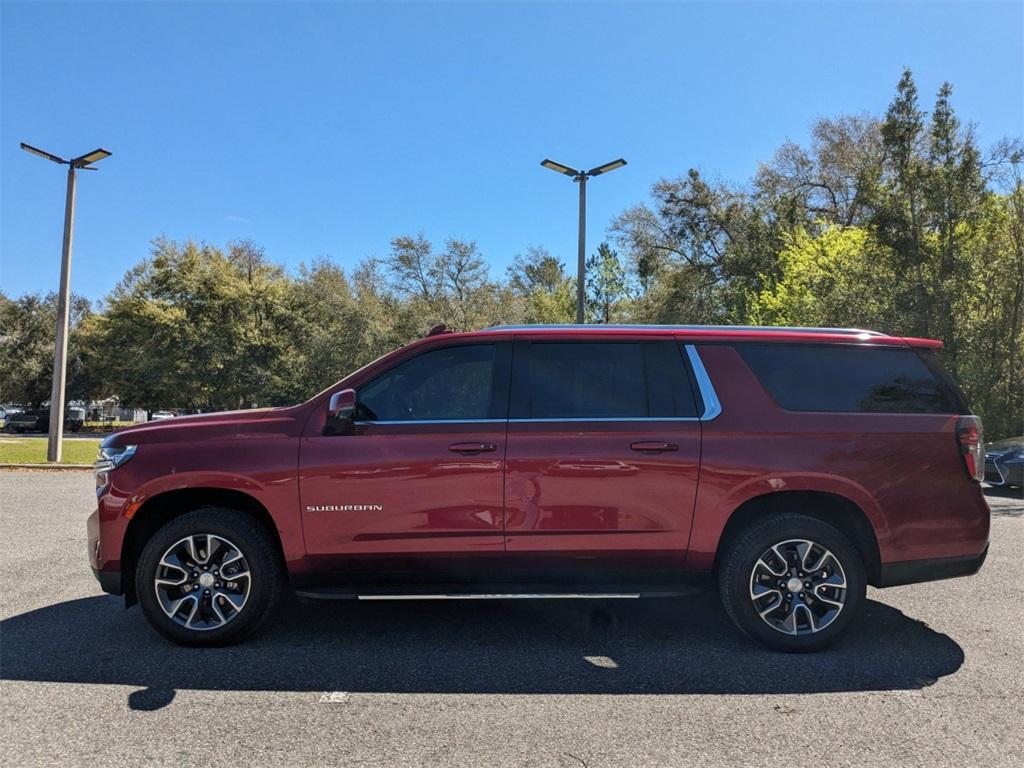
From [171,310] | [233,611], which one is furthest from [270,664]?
[171,310]

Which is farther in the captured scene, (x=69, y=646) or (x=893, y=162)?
(x=893, y=162)

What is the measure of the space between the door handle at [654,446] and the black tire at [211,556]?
7.52ft

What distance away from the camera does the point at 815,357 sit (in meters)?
4.57

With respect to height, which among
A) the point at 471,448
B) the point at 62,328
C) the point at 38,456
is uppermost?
the point at 62,328

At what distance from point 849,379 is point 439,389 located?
8.54 ft

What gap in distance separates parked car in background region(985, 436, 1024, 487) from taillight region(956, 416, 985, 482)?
9937 millimetres

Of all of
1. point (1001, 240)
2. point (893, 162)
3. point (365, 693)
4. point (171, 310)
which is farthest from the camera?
point (171, 310)

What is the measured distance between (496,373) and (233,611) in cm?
214

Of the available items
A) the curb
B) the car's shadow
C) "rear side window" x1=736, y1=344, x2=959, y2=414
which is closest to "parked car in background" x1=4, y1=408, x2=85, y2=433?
the curb

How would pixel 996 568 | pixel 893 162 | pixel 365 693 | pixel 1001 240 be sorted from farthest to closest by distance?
pixel 893 162
pixel 1001 240
pixel 996 568
pixel 365 693

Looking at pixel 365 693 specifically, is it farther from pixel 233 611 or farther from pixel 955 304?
pixel 955 304

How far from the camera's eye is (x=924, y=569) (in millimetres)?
4375

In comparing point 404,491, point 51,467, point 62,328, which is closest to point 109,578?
point 404,491

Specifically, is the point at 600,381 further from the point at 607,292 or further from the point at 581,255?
the point at 607,292
